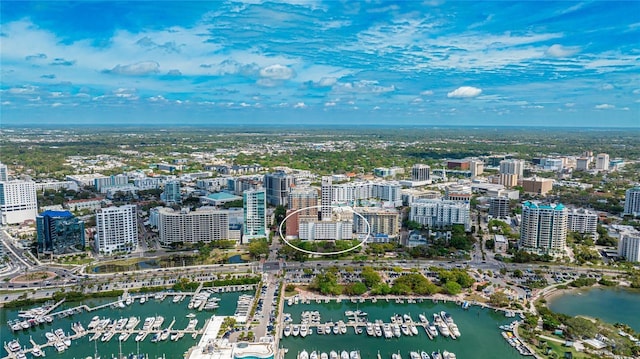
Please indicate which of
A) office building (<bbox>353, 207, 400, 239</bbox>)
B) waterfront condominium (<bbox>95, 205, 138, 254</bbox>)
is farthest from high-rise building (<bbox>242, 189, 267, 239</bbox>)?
waterfront condominium (<bbox>95, 205, 138, 254</bbox>)

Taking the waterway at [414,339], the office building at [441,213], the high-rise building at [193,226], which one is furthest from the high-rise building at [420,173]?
the waterway at [414,339]

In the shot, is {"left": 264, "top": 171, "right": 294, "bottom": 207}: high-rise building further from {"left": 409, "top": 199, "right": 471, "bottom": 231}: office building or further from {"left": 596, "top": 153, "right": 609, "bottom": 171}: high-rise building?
{"left": 596, "top": 153, "right": 609, "bottom": 171}: high-rise building

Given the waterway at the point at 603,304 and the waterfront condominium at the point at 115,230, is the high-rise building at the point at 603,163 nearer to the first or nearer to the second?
the waterway at the point at 603,304

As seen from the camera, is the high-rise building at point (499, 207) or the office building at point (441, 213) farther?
the high-rise building at point (499, 207)

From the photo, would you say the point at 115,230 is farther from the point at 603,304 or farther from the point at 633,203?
the point at 633,203

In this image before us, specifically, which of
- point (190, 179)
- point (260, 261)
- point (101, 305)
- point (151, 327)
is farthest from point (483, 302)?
point (190, 179)
